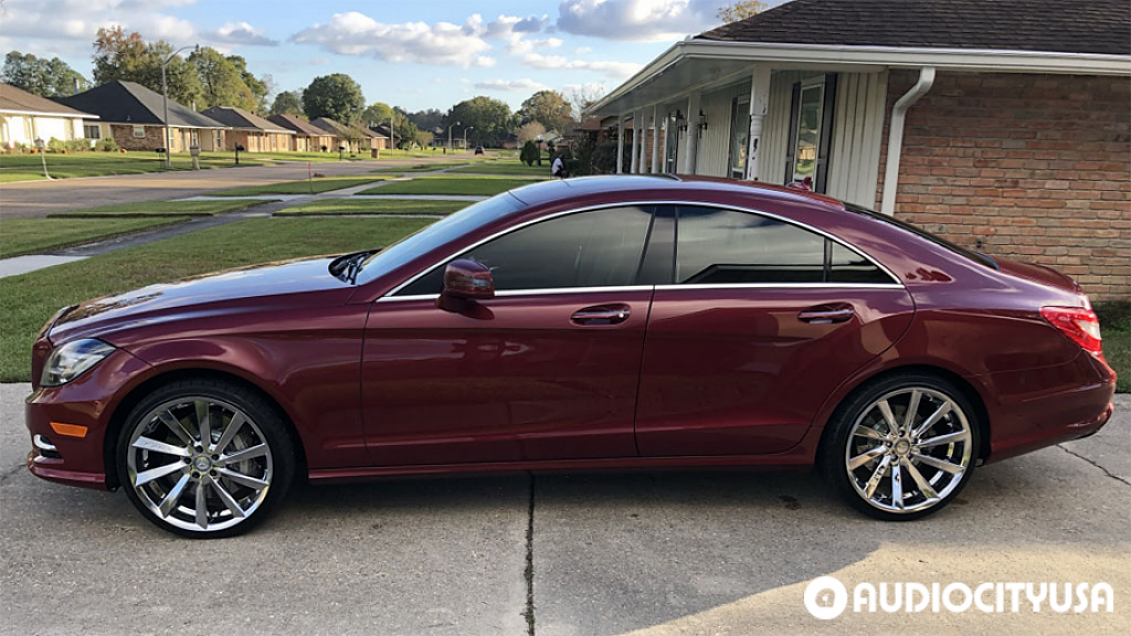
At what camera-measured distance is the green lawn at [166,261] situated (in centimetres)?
722

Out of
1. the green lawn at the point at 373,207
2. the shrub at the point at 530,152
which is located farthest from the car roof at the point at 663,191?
the shrub at the point at 530,152

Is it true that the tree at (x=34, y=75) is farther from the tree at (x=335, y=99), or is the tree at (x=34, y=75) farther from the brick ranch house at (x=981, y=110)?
the brick ranch house at (x=981, y=110)

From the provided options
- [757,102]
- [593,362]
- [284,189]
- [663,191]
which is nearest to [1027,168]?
[757,102]

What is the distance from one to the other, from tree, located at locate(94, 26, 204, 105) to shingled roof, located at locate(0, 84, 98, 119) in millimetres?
26361

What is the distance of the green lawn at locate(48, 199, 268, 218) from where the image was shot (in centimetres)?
1830

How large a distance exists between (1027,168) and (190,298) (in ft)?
25.7

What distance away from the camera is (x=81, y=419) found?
11.0 feet

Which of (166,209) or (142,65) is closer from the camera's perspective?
(166,209)

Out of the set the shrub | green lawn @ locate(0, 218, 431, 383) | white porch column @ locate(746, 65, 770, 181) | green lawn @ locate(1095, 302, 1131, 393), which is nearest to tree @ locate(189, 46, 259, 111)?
the shrub

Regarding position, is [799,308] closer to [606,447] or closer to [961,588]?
[606,447]

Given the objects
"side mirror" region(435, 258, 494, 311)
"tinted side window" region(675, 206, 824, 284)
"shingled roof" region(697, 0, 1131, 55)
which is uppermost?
"shingled roof" region(697, 0, 1131, 55)

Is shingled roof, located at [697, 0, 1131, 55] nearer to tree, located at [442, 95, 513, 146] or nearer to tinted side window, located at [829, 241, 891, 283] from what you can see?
tinted side window, located at [829, 241, 891, 283]

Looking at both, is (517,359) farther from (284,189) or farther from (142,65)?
(142,65)

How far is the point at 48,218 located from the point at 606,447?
A: 60.1 feet
